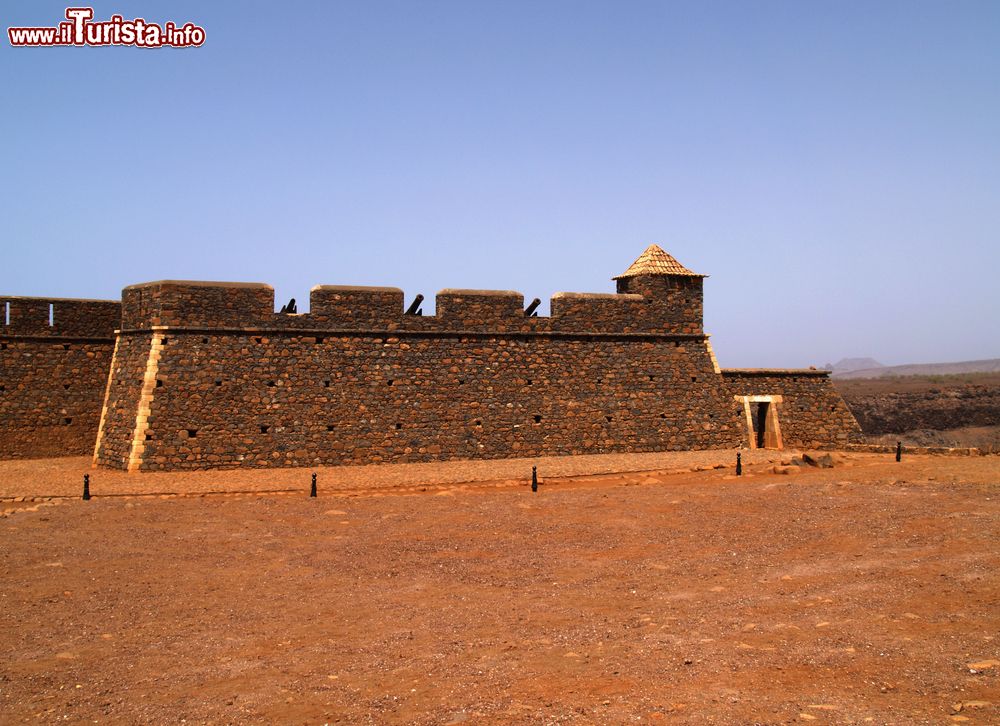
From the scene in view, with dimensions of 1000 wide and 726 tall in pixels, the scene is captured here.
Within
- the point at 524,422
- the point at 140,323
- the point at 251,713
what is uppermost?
the point at 140,323

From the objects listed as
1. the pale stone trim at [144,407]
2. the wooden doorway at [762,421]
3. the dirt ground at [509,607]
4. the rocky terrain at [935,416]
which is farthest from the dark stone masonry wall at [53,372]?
the rocky terrain at [935,416]

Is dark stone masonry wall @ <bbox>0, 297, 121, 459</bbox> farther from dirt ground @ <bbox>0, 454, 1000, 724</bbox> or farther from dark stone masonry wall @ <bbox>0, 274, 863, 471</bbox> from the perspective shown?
dirt ground @ <bbox>0, 454, 1000, 724</bbox>

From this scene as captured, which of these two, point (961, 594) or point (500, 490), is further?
point (500, 490)

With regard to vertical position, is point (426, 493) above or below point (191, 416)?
below

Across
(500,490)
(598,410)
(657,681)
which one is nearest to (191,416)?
(500,490)

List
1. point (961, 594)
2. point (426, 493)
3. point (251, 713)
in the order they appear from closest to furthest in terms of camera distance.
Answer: point (251, 713) → point (961, 594) → point (426, 493)

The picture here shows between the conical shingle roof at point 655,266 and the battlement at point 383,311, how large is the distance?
67cm

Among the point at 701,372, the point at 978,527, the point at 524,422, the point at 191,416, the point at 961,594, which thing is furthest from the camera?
the point at 701,372

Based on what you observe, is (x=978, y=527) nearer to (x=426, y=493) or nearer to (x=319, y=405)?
(x=426, y=493)

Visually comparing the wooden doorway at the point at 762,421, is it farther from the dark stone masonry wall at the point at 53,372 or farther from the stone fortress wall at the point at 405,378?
the dark stone masonry wall at the point at 53,372

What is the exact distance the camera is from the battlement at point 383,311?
17.5m

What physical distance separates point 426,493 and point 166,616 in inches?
277

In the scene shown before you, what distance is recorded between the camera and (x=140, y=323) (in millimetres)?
18047

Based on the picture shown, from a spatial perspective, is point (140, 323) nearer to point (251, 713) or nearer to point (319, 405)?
point (319, 405)
